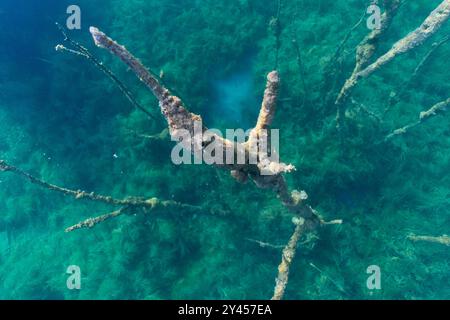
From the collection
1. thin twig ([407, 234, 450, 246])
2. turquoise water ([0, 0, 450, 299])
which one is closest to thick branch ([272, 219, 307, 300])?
turquoise water ([0, 0, 450, 299])

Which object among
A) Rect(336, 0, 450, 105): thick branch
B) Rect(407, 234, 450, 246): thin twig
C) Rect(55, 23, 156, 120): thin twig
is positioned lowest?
Rect(407, 234, 450, 246): thin twig

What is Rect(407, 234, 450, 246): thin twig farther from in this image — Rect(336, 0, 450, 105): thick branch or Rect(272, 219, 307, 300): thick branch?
Rect(336, 0, 450, 105): thick branch

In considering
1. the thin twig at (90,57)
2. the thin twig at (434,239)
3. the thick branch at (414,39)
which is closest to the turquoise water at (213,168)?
the thin twig at (434,239)

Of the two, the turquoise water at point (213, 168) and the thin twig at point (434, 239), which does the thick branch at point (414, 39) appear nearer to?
the turquoise water at point (213, 168)

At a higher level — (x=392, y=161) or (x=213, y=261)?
(x=392, y=161)

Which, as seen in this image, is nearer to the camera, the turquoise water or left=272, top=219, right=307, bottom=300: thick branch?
left=272, top=219, right=307, bottom=300: thick branch

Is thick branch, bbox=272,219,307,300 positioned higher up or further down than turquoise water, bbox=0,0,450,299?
further down

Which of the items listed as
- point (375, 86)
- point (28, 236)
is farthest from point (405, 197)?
point (28, 236)

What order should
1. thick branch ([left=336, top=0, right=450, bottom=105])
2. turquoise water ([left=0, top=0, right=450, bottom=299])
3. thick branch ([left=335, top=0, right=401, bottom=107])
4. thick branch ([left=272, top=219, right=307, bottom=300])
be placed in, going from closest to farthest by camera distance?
thick branch ([left=272, top=219, right=307, bottom=300]), thick branch ([left=336, top=0, right=450, bottom=105]), thick branch ([left=335, top=0, right=401, bottom=107]), turquoise water ([left=0, top=0, right=450, bottom=299])

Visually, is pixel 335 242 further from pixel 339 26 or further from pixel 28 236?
pixel 28 236
